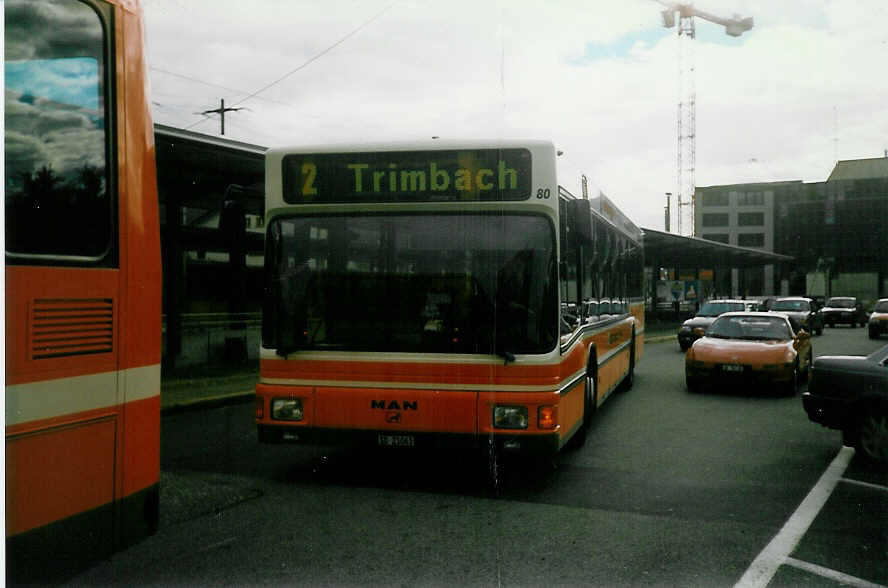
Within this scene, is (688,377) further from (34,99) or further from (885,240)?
(885,240)

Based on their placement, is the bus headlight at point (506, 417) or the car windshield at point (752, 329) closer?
the bus headlight at point (506, 417)

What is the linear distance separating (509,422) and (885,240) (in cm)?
3608

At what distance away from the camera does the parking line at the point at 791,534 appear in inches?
184

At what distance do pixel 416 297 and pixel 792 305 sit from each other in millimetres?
31934

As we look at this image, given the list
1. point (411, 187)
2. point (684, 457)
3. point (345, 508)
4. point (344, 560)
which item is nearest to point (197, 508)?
point (345, 508)

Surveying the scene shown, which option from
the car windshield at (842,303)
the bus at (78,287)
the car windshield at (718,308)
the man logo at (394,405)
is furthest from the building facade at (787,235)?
the bus at (78,287)

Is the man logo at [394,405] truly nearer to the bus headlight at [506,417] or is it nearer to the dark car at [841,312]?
the bus headlight at [506,417]

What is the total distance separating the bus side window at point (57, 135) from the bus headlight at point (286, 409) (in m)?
3.21

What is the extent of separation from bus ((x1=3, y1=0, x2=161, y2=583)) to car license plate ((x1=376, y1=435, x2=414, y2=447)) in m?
2.65

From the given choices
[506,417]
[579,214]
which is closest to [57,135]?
[506,417]

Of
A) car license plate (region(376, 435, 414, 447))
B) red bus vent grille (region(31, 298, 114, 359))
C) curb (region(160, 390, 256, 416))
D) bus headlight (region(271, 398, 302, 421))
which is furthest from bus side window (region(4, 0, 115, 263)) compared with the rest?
curb (region(160, 390, 256, 416))

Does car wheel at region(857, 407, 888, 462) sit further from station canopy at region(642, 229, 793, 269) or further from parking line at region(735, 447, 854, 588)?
station canopy at region(642, 229, 793, 269)

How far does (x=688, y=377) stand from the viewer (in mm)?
14297

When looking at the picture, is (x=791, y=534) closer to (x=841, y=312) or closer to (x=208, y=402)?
(x=208, y=402)
